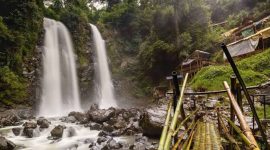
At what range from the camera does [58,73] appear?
92.8 ft

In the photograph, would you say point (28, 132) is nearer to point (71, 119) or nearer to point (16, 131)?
point (16, 131)

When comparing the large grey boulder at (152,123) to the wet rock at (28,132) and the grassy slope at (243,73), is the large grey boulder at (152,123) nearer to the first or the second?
the wet rock at (28,132)

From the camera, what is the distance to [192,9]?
28.9 meters

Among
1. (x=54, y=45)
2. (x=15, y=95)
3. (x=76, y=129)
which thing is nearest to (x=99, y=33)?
(x=54, y=45)

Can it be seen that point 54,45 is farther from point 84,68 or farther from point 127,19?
point 127,19

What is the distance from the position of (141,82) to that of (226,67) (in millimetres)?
13147

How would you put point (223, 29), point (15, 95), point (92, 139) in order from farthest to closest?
1. point (223, 29)
2. point (15, 95)
3. point (92, 139)

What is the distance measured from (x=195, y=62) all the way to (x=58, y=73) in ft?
43.0

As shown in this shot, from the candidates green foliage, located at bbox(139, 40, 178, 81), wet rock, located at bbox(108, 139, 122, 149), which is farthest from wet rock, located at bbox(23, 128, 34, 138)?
green foliage, located at bbox(139, 40, 178, 81)

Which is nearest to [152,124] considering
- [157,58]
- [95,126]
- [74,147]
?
Result: [74,147]

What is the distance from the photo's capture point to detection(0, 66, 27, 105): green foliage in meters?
22.0

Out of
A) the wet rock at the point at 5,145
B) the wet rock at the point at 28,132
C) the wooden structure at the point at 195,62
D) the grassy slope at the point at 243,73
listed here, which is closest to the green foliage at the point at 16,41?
the wet rock at the point at 28,132

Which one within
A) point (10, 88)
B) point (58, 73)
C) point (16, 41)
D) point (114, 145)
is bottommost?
point (114, 145)

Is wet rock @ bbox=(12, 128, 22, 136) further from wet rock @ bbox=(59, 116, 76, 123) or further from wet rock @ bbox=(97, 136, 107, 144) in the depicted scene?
wet rock @ bbox=(97, 136, 107, 144)
